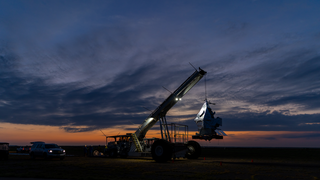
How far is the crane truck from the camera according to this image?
23484 mm

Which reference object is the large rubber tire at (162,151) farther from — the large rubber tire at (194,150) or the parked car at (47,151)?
the parked car at (47,151)

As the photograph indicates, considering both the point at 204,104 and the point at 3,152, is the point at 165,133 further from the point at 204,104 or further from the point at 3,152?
the point at 3,152

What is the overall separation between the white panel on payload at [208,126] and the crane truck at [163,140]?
0.11 m

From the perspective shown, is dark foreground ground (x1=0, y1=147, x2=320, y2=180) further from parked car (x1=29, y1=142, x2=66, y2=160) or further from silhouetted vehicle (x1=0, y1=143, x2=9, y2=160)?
silhouetted vehicle (x1=0, y1=143, x2=9, y2=160)

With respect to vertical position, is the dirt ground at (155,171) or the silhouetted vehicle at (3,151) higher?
the silhouetted vehicle at (3,151)

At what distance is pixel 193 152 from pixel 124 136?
8681 millimetres

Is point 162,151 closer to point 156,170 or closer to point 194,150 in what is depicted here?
point 194,150

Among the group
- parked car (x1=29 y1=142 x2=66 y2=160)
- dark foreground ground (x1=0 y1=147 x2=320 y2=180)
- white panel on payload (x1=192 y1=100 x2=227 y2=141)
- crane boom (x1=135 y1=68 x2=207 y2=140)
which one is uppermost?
crane boom (x1=135 y1=68 x2=207 y2=140)

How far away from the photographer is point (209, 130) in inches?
1033

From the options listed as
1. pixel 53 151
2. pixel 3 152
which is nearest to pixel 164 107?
pixel 53 151

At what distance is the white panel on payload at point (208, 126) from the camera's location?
86.0 ft

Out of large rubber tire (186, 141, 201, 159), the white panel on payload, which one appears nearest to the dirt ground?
the white panel on payload

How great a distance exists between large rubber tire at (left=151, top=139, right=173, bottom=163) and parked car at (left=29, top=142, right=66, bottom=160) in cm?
1065

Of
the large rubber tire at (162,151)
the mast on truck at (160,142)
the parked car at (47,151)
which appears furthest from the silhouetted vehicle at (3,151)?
the large rubber tire at (162,151)
